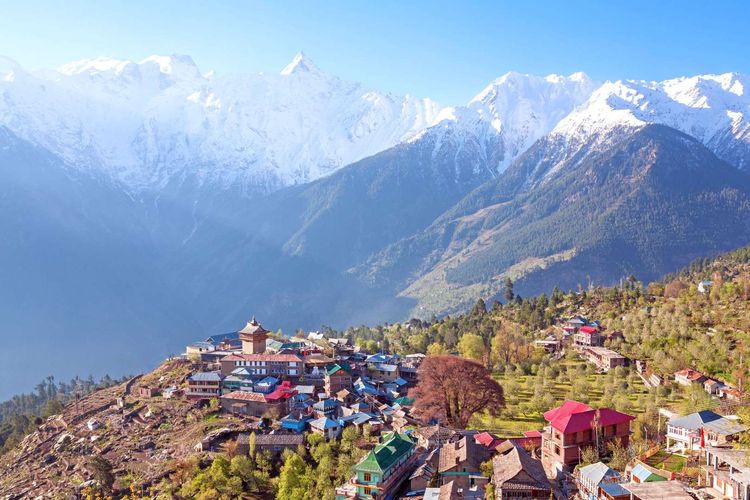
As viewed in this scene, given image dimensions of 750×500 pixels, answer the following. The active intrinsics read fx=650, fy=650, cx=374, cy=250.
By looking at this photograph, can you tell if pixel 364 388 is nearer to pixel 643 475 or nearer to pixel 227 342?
pixel 227 342

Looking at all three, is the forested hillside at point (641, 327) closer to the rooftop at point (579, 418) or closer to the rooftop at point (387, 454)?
the rooftop at point (579, 418)

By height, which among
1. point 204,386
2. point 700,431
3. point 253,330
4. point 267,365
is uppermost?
point 253,330

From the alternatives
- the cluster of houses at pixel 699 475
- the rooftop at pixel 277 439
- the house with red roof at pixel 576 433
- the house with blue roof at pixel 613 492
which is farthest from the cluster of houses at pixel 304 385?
the house with blue roof at pixel 613 492

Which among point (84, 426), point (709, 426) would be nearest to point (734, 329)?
point (709, 426)

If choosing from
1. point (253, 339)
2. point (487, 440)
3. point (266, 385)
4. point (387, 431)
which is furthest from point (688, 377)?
point (253, 339)

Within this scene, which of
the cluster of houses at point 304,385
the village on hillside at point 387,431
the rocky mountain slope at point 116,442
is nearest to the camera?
the village on hillside at point 387,431

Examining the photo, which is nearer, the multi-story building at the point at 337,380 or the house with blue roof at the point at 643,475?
the house with blue roof at the point at 643,475
